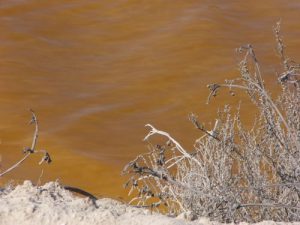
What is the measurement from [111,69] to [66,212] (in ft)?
36.2

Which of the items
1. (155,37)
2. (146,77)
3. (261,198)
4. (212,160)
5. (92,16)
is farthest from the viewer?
(92,16)

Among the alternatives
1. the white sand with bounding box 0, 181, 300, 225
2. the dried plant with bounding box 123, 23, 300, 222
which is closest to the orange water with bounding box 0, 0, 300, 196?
the dried plant with bounding box 123, 23, 300, 222

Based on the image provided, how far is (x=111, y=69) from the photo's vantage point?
15.8 metres

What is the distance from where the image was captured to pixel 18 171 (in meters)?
11.7

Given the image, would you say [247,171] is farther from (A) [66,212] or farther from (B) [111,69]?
(B) [111,69]

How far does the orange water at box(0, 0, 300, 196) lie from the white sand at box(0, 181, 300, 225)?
6.15m

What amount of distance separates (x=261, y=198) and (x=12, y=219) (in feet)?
5.47

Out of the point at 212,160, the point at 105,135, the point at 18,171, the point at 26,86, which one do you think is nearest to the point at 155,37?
the point at 26,86

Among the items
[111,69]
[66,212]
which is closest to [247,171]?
[66,212]

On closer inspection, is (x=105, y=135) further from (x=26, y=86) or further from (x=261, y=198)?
(x=261, y=198)

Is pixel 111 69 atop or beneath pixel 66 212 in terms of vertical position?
atop

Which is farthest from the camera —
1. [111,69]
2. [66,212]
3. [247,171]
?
[111,69]

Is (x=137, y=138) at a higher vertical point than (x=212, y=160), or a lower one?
higher

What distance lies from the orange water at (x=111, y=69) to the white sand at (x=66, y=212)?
6146 millimetres
